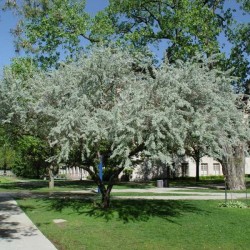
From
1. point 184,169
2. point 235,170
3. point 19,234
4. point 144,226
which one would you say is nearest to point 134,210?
point 144,226

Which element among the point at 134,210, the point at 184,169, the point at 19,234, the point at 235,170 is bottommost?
the point at 19,234

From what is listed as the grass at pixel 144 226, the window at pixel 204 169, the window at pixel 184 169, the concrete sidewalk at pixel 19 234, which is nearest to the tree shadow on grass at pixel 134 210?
the grass at pixel 144 226

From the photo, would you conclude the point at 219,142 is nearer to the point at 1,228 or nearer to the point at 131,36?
the point at 1,228

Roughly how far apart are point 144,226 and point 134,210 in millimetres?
3482

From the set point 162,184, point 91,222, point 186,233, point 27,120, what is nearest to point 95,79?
point 27,120

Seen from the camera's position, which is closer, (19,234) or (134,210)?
(19,234)

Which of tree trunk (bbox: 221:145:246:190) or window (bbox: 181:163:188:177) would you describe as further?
window (bbox: 181:163:188:177)

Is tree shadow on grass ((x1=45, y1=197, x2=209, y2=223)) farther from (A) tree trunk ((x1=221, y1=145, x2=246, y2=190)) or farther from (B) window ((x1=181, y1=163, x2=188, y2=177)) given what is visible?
(B) window ((x1=181, y1=163, x2=188, y2=177))

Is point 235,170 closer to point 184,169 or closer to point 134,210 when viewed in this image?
point 134,210

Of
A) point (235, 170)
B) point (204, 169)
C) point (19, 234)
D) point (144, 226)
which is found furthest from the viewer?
point (204, 169)

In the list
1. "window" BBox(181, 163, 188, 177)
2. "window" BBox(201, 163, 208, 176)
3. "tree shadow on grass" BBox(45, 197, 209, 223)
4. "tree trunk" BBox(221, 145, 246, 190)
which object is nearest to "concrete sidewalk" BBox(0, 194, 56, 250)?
"tree shadow on grass" BBox(45, 197, 209, 223)

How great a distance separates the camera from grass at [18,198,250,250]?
392 inches

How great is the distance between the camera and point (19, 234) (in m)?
10.9

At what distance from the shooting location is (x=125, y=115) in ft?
37.7
